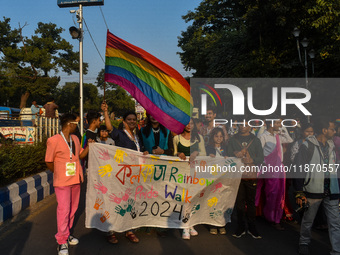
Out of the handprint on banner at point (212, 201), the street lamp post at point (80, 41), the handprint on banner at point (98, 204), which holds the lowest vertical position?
the handprint on banner at point (212, 201)

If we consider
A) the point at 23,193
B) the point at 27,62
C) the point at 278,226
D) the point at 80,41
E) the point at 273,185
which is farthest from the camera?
the point at 27,62

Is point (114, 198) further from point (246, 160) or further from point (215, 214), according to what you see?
point (246, 160)

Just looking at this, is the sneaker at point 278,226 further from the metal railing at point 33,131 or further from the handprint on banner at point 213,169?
the metal railing at point 33,131

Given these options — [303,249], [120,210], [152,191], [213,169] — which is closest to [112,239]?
[120,210]

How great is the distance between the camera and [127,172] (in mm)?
4602

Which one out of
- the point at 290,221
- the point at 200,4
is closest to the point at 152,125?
the point at 290,221

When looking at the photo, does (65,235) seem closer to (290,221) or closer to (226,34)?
(290,221)

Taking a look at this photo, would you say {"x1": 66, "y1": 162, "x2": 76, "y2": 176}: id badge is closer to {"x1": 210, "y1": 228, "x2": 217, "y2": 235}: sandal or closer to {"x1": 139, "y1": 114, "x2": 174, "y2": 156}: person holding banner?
{"x1": 139, "y1": 114, "x2": 174, "y2": 156}: person holding banner

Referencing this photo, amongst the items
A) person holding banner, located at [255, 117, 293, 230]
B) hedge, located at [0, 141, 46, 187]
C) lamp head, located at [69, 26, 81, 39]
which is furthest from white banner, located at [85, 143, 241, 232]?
lamp head, located at [69, 26, 81, 39]

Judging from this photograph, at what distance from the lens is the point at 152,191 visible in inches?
184

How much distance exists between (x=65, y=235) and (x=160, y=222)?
1.33 metres

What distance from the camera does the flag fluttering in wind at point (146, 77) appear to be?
15.7 ft

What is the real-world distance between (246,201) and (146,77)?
2.43m

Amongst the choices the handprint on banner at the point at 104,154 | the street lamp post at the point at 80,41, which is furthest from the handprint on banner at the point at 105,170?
the street lamp post at the point at 80,41
